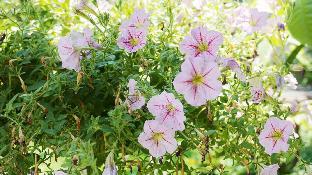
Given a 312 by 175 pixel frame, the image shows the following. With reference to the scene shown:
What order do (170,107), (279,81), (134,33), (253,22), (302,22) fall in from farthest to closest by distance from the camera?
(302,22)
(253,22)
(279,81)
(134,33)
(170,107)

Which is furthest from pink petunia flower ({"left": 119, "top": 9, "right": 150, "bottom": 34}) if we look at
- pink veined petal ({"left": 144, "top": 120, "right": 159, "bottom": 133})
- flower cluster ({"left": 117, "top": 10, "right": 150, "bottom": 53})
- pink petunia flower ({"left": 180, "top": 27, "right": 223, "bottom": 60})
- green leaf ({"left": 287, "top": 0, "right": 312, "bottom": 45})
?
green leaf ({"left": 287, "top": 0, "right": 312, "bottom": 45})

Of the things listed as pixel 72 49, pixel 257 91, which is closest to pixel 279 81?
pixel 257 91

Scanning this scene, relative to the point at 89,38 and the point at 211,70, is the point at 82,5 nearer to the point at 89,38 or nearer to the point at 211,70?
the point at 89,38

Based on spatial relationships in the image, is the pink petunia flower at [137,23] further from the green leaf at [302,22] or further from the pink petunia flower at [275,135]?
the green leaf at [302,22]

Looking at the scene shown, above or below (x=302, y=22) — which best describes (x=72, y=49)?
below

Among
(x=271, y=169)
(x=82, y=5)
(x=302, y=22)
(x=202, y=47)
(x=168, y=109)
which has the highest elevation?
(x=302, y=22)

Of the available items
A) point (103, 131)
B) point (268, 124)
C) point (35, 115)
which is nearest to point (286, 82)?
point (268, 124)

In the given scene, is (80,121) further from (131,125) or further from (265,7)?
(265,7)
